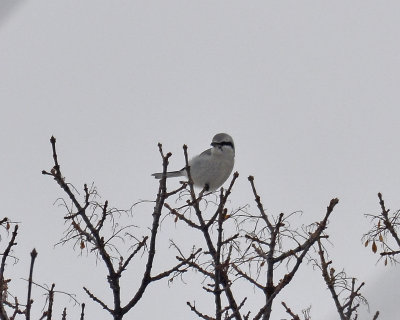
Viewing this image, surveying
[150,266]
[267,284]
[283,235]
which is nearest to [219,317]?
[150,266]

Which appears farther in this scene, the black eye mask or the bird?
the black eye mask

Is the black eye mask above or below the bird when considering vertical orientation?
above

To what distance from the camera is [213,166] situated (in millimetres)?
9453

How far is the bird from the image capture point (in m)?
9.42

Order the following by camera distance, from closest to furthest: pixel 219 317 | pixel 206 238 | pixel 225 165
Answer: pixel 219 317, pixel 206 238, pixel 225 165

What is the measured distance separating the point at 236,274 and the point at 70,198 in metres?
1.16

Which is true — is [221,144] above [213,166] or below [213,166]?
above

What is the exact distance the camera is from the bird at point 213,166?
9.42 meters

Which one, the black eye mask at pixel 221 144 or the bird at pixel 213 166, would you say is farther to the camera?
the black eye mask at pixel 221 144

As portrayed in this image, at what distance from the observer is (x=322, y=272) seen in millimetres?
4348

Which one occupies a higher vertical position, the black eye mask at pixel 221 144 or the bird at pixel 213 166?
the black eye mask at pixel 221 144

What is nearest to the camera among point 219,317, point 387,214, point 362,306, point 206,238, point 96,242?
point 219,317

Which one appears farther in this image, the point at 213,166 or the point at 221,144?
the point at 221,144

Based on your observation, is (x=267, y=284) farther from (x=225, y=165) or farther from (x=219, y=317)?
(x=225, y=165)
